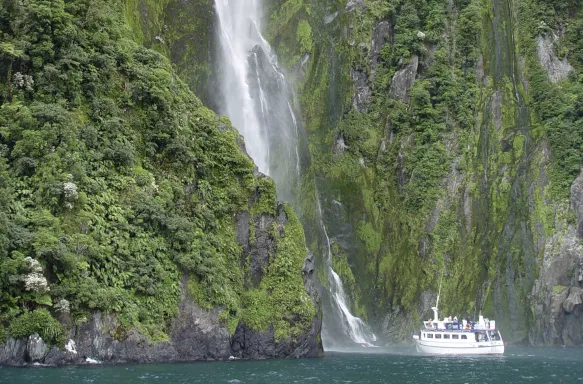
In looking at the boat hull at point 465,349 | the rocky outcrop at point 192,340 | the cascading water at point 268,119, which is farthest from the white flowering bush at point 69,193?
the boat hull at point 465,349

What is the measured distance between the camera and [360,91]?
2505 inches

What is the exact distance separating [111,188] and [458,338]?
86.8 feet

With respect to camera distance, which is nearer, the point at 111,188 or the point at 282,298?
the point at 111,188

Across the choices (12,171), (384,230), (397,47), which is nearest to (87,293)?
(12,171)

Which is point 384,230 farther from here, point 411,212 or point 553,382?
point 553,382

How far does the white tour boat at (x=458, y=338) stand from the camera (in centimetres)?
4981

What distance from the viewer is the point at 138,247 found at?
1473 inches

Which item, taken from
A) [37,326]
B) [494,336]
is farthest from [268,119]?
[37,326]

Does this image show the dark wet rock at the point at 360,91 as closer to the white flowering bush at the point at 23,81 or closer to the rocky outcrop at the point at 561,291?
the rocky outcrop at the point at 561,291

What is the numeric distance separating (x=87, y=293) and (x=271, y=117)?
2706cm

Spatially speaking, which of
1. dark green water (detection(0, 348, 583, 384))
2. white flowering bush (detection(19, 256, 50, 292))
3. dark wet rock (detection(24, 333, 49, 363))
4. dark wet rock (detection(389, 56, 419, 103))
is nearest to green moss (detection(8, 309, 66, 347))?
dark wet rock (detection(24, 333, 49, 363))

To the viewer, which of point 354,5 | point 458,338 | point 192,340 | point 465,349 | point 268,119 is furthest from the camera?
point 354,5

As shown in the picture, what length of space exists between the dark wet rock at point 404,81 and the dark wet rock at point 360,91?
2.09 m

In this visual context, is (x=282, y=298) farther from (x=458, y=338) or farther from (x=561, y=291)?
(x=561, y=291)
